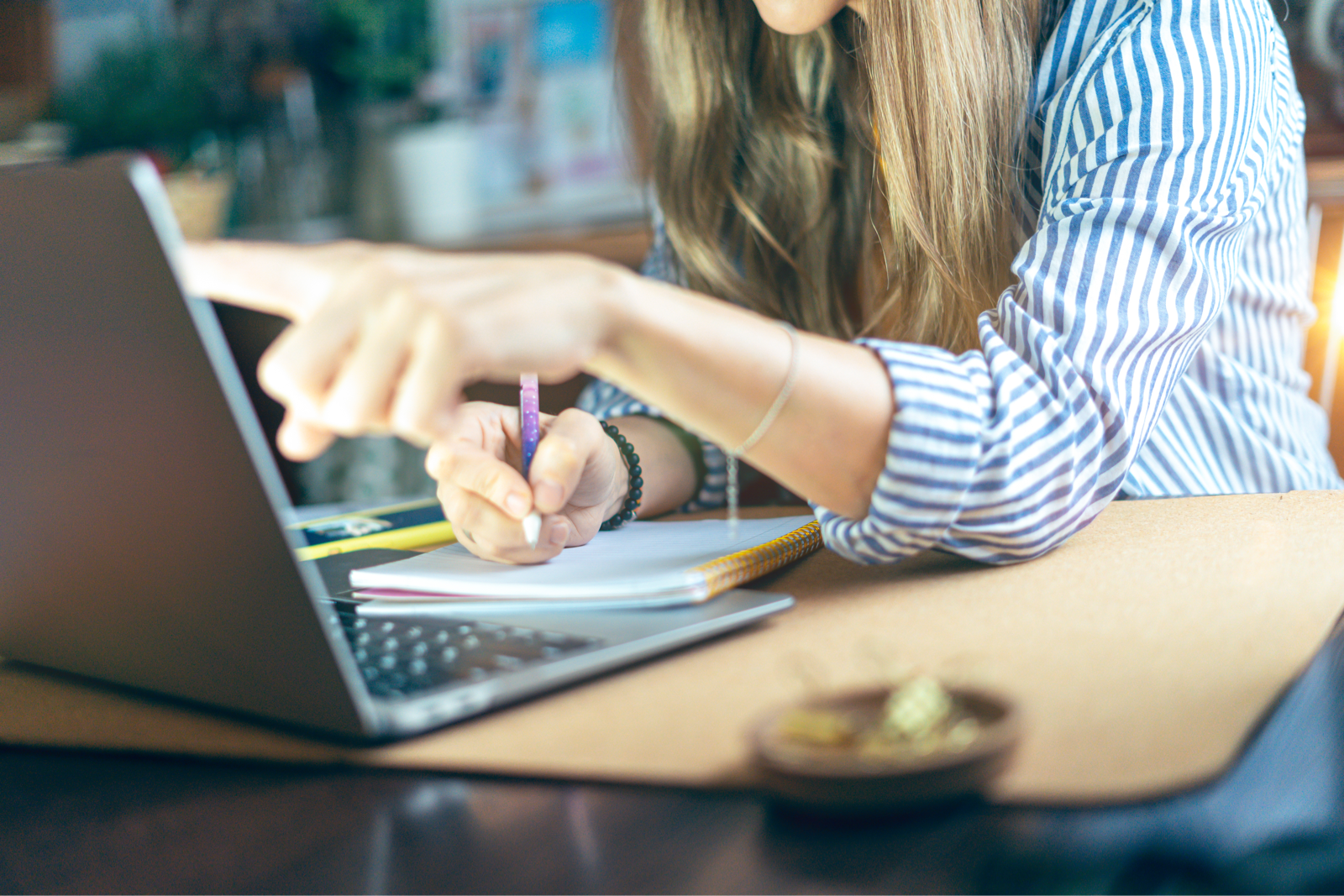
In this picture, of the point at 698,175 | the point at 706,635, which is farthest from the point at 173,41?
the point at 706,635

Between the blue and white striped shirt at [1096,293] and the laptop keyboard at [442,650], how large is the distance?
0.19 meters

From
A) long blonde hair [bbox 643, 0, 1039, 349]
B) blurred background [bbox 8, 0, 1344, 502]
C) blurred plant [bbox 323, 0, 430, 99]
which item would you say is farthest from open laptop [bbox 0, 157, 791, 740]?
blurred plant [bbox 323, 0, 430, 99]

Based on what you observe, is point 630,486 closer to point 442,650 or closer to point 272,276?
point 442,650

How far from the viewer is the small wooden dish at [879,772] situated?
0.33 m

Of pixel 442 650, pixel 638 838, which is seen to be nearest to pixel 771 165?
pixel 442 650

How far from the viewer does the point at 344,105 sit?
253cm

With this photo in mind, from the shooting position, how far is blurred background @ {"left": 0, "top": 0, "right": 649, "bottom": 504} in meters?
2.39

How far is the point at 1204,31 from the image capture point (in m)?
0.72

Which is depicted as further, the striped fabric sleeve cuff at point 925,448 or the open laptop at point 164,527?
the striped fabric sleeve cuff at point 925,448

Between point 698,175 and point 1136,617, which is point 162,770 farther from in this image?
point 698,175

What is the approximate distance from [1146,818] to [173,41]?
2.73 meters

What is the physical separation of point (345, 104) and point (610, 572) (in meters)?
2.25

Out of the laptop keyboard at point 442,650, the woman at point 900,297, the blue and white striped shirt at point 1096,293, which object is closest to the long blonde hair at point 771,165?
the woman at point 900,297

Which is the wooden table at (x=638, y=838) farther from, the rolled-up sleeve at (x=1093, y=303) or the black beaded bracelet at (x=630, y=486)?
the black beaded bracelet at (x=630, y=486)
